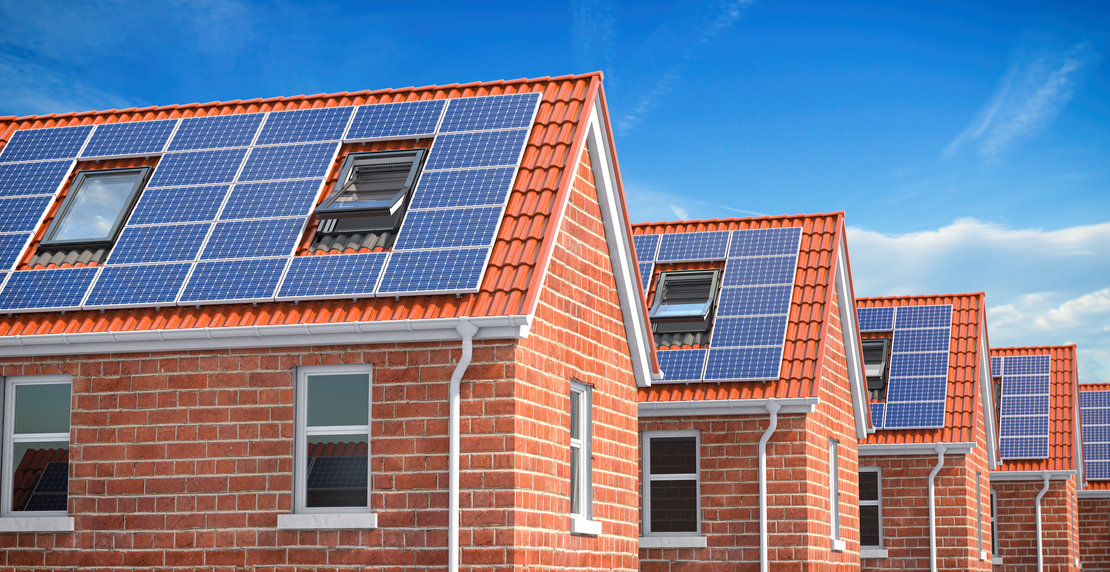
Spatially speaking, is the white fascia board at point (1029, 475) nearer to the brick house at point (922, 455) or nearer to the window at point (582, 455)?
the brick house at point (922, 455)

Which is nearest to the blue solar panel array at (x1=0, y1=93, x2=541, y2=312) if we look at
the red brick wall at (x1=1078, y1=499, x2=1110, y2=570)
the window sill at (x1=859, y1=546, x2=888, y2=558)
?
the window sill at (x1=859, y1=546, x2=888, y2=558)

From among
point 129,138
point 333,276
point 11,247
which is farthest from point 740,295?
point 11,247

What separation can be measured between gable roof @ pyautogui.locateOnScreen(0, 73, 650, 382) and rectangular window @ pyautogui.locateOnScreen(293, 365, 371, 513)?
683mm

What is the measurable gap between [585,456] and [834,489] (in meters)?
9.21

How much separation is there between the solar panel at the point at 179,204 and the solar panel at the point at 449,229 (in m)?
2.67

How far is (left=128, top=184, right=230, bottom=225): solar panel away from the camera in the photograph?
53.5ft

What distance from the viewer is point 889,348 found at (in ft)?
101

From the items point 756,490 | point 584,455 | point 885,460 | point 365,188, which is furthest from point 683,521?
point 365,188

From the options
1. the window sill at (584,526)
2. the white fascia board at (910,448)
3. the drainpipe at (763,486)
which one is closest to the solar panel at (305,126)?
the window sill at (584,526)

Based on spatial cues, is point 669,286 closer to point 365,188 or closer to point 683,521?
point 683,521

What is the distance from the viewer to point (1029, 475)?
36.3 meters

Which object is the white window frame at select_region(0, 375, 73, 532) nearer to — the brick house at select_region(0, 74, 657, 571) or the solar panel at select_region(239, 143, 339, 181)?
the brick house at select_region(0, 74, 657, 571)

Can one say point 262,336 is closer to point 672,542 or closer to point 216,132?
A: point 216,132

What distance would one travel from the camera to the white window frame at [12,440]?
1522 centimetres
